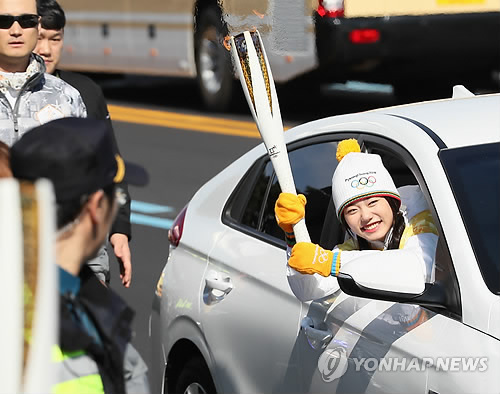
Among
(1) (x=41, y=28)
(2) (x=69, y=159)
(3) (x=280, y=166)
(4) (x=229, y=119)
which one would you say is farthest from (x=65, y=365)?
(4) (x=229, y=119)

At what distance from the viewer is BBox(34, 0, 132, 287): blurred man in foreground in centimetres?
489

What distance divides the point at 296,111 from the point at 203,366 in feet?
33.8

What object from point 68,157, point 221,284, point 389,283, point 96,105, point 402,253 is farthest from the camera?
point 96,105

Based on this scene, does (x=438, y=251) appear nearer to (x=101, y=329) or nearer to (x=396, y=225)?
(x=396, y=225)

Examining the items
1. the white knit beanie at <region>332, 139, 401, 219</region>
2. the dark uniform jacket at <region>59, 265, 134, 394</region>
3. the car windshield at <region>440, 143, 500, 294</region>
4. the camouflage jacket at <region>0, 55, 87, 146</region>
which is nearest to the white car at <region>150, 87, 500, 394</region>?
the car windshield at <region>440, 143, 500, 294</region>

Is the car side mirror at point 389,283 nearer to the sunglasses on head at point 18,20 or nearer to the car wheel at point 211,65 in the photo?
the sunglasses on head at point 18,20

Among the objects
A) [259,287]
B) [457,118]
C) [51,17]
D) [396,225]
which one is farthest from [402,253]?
[51,17]

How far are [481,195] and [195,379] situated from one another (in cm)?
156

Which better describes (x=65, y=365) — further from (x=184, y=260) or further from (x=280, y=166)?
(x=184, y=260)

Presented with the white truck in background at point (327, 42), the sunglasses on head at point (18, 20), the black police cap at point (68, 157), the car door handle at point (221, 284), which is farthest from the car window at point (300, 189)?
the white truck in background at point (327, 42)

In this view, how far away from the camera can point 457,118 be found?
4125 millimetres

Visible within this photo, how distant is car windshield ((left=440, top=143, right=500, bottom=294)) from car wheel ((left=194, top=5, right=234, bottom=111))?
1006cm

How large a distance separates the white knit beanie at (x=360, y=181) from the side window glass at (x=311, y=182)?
49cm

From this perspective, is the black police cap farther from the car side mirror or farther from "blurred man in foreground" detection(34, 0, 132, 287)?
"blurred man in foreground" detection(34, 0, 132, 287)
